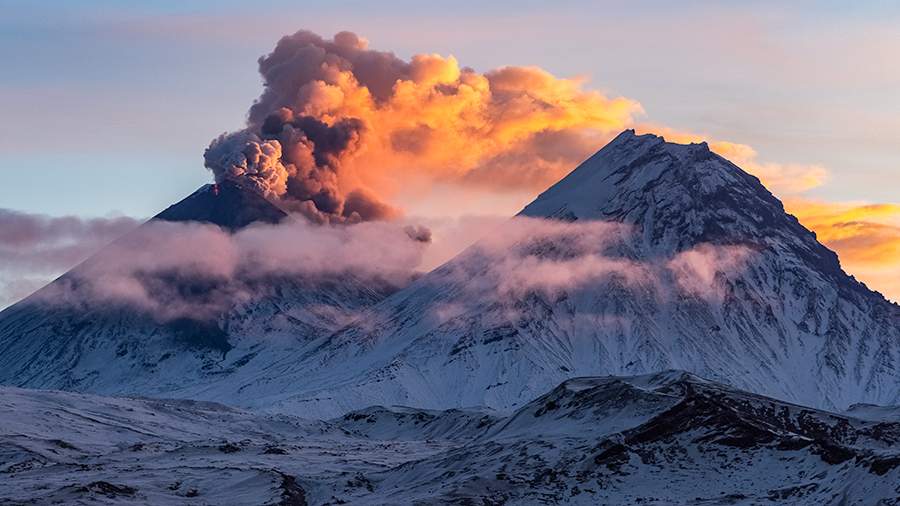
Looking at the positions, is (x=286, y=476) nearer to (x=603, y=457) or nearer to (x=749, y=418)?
(x=603, y=457)

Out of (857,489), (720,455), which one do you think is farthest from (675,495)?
(857,489)

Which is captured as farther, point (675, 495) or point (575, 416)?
point (575, 416)

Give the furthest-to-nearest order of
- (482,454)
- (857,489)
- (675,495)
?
(482,454), (675,495), (857,489)

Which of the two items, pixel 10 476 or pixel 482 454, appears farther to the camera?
pixel 10 476

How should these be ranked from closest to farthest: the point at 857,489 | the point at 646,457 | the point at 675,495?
the point at 857,489
the point at 675,495
the point at 646,457

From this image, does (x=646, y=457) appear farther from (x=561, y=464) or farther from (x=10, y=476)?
(x=10, y=476)

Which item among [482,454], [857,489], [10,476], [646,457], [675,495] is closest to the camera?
[857,489]

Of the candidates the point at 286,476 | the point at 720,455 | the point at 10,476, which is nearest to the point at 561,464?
the point at 720,455

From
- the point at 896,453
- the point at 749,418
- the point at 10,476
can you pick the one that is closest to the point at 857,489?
the point at 896,453
